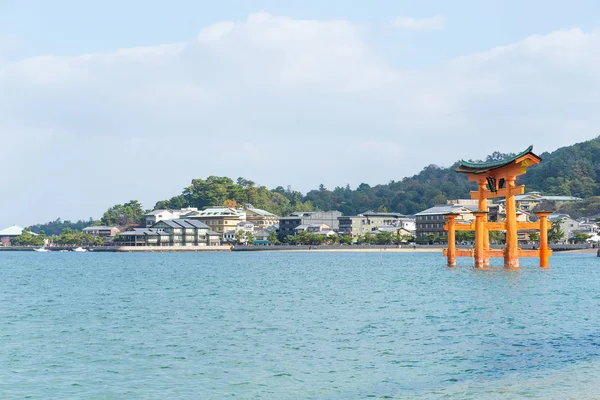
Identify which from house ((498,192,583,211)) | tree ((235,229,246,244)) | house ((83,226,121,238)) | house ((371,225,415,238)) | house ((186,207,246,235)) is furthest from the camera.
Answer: house ((83,226,121,238))

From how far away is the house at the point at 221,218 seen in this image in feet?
488

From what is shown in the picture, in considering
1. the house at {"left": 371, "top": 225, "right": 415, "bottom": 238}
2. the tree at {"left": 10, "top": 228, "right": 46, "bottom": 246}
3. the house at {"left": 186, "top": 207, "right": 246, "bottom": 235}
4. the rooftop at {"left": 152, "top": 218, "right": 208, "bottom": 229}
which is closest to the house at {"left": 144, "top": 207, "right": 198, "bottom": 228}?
the house at {"left": 186, "top": 207, "right": 246, "bottom": 235}

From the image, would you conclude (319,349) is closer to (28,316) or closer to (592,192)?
(28,316)

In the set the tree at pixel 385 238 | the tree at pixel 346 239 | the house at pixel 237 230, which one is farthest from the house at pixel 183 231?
the tree at pixel 385 238

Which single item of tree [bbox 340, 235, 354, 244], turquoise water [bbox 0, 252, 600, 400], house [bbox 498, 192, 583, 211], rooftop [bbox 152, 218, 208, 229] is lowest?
turquoise water [bbox 0, 252, 600, 400]

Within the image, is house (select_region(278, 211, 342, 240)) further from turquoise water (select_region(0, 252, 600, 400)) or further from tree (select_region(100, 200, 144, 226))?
turquoise water (select_region(0, 252, 600, 400))

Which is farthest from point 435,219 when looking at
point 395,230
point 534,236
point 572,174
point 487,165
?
point 487,165

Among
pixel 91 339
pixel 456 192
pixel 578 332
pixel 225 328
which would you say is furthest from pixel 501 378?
pixel 456 192

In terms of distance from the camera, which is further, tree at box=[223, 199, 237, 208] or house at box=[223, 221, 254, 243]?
tree at box=[223, 199, 237, 208]

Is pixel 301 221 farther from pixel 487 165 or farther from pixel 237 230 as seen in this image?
pixel 487 165

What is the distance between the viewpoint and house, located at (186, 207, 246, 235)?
148875 millimetres

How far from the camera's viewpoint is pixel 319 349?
62.6 ft

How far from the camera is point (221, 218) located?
149 meters

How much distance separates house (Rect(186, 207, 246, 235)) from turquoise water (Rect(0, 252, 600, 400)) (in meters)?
112
